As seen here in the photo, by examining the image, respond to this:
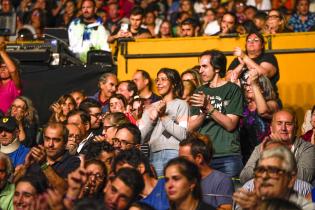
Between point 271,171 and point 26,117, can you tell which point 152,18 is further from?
point 271,171

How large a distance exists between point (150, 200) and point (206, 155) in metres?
0.72

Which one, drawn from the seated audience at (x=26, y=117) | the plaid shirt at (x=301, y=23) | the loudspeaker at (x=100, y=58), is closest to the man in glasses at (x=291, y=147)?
the seated audience at (x=26, y=117)

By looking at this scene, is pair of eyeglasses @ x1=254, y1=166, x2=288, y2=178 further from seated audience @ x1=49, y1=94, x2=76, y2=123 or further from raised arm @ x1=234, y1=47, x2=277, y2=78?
seated audience @ x1=49, y1=94, x2=76, y2=123

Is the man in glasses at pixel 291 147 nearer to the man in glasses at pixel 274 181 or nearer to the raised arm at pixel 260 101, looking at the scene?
the raised arm at pixel 260 101

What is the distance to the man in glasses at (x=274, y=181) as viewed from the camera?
319 inches

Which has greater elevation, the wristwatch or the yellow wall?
the yellow wall

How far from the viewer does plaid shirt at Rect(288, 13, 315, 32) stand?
16156 millimetres

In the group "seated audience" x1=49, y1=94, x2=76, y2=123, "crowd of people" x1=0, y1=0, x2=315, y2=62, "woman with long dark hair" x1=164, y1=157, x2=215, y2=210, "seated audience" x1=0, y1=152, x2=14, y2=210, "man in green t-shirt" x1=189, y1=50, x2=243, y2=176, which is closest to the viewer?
"woman with long dark hair" x1=164, y1=157, x2=215, y2=210

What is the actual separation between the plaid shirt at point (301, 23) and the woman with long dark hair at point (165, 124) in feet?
17.3

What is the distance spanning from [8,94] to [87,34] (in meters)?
2.22

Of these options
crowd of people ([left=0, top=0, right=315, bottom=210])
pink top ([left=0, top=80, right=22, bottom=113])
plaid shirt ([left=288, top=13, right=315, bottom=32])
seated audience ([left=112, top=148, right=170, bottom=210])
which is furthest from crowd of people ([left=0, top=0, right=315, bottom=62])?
seated audience ([left=112, top=148, right=170, bottom=210])

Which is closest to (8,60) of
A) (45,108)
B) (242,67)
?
(45,108)

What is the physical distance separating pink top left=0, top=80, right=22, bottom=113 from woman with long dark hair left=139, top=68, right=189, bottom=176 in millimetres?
A: 3162

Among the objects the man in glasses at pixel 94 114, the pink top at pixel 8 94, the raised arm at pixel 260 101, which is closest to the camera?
the raised arm at pixel 260 101
